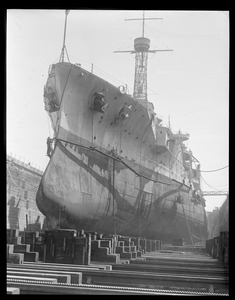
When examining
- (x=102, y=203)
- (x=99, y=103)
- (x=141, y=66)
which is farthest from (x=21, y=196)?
(x=141, y=66)

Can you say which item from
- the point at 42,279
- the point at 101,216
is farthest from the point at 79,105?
the point at 42,279

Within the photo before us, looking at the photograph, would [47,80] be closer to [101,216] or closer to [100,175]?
[100,175]

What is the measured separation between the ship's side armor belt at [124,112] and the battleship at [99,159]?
4 centimetres

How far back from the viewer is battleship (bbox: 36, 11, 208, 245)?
8703mm

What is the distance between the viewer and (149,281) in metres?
4.27

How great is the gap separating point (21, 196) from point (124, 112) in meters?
6.97

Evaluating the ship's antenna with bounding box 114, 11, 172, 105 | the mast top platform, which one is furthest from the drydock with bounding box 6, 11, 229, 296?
the mast top platform

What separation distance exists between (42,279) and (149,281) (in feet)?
4.66

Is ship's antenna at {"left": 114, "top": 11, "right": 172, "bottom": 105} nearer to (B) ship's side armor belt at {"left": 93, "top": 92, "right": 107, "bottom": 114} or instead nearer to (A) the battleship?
(A) the battleship

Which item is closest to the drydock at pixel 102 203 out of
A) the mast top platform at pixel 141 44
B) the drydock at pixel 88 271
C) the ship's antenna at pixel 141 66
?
the drydock at pixel 88 271

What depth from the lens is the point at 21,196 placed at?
1497cm

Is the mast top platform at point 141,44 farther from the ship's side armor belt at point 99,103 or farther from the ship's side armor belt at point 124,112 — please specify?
the ship's side armor belt at point 99,103

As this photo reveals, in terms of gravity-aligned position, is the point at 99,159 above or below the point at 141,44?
below

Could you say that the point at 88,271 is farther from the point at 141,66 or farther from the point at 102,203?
the point at 141,66
